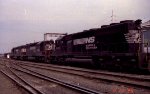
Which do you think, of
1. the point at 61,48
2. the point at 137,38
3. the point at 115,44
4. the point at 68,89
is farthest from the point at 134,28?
the point at 61,48

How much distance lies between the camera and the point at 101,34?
72.2 ft

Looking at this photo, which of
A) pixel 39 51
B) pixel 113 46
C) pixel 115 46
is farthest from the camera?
pixel 39 51

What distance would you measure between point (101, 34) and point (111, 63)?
314 centimetres

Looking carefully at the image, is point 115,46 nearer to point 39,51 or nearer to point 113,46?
point 113,46

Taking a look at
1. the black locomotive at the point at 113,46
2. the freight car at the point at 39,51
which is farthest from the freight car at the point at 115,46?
the freight car at the point at 39,51

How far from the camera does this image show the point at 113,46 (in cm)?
2050

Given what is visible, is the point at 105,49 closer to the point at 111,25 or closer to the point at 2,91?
the point at 111,25

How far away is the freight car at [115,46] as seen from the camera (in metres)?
17.7

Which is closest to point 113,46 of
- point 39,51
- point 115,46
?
point 115,46

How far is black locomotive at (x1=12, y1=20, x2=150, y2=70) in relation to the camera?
17.8 metres

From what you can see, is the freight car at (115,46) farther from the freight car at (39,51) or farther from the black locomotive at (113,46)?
the freight car at (39,51)

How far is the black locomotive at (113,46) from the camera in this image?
1780cm

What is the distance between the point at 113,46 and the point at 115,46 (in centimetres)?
29

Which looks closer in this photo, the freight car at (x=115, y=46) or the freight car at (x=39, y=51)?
the freight car at (x=115, y=46)
